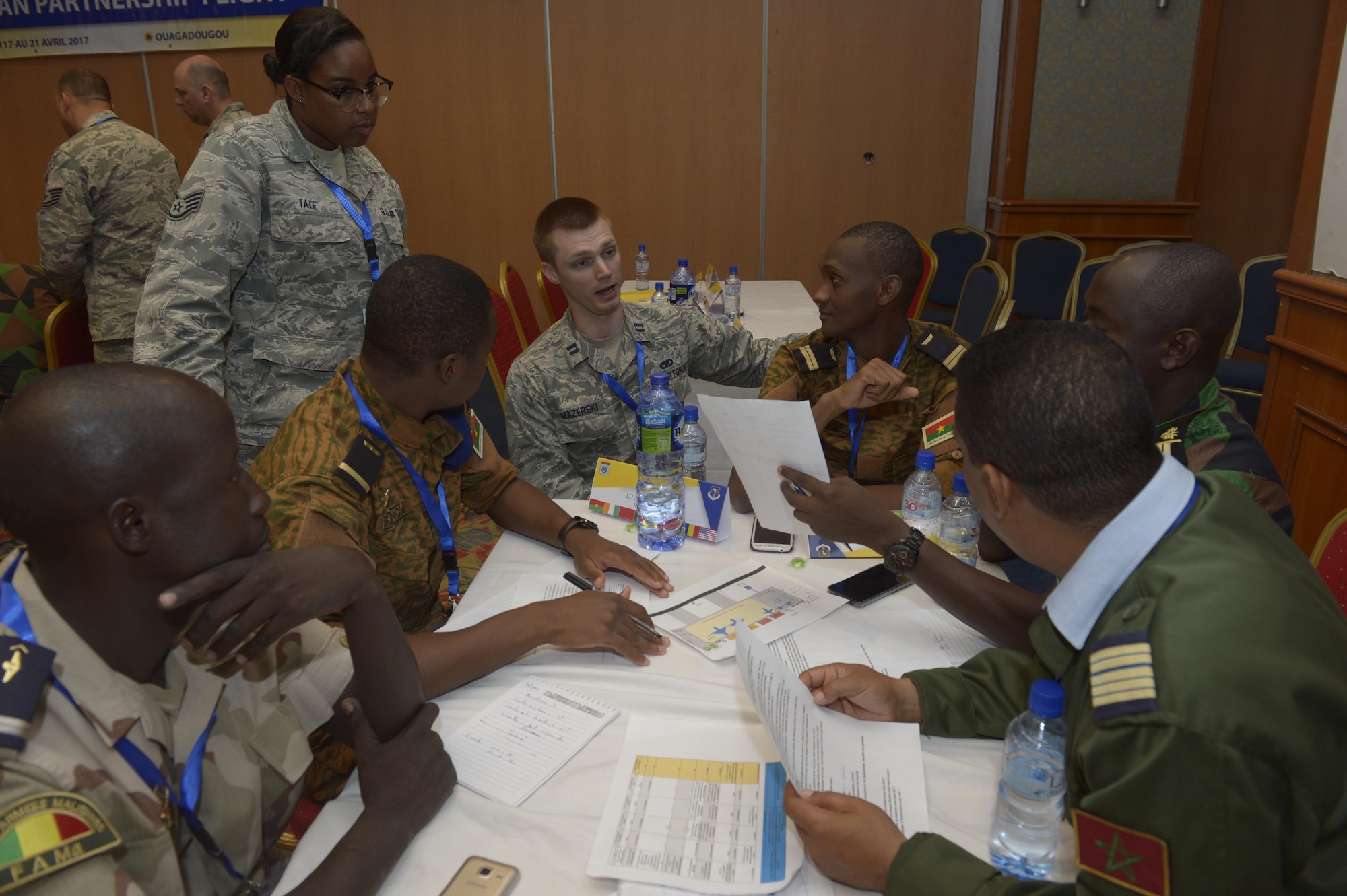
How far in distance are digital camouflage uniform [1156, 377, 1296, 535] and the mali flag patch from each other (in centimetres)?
97

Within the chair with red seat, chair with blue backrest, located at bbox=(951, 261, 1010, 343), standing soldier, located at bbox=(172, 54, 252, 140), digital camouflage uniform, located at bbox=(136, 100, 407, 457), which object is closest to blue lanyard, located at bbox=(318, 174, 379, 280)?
digital camouflage uniform, located at bbox=(136, 100, 407, 457)

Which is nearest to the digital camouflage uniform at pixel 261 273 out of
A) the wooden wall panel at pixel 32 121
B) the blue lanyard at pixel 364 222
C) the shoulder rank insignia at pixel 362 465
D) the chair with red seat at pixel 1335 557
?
the blue lanyard at pixel 364 222

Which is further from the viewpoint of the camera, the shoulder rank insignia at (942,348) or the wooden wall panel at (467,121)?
the wooden wall panel at (467,121)

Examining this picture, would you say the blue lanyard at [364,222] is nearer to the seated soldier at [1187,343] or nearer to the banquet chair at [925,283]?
the seated soldier at [1187,343]

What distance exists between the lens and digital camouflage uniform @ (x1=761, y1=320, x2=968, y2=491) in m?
2.38

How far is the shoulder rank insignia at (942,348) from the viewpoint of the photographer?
2350mm

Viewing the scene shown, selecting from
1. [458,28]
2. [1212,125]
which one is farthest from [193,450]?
[1212,125]

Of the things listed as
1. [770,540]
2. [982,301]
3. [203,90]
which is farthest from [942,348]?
[203,90]

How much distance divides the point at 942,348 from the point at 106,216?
4.01m

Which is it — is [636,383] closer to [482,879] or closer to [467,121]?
[482,879]

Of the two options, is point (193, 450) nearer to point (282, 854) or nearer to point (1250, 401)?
point (282, 854)

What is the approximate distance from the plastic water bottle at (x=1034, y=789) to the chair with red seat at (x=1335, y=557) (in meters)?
0.76

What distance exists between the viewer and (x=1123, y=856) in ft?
2.60

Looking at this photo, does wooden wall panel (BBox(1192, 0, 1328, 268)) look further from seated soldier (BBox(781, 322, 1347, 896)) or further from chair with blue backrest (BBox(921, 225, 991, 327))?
seated soldier (BBox(781, 322, 1347, 896))
